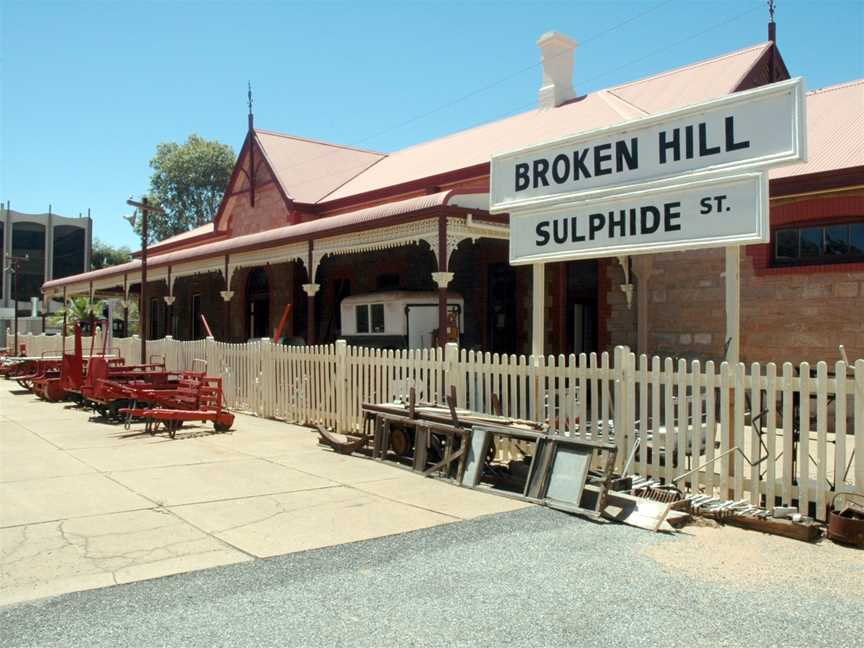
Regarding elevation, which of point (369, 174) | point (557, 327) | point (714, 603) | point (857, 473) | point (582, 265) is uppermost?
point (369, 174)

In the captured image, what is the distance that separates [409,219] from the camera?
12.3 metres

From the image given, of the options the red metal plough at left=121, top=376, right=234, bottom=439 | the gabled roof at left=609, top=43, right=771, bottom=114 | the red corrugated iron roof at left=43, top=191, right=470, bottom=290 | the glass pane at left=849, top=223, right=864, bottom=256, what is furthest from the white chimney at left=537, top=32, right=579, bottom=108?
the red metal plough at left=121, top=376, right=234, bottom=439

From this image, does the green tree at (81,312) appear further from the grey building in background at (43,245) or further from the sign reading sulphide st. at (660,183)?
the sign reading sulphide st. at (660,183)

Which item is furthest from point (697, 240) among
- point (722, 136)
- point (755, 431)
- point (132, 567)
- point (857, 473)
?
point (132, 567)

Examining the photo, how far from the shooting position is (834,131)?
12.5 m

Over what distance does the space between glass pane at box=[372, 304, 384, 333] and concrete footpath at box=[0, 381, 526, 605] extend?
509 centimetres

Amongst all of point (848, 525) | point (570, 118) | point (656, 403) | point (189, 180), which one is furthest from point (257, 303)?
point (189, 180)

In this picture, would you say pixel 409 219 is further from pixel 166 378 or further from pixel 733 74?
pixel 733 74

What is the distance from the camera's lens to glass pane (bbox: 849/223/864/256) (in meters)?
11.3

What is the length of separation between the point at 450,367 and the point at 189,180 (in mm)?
55680

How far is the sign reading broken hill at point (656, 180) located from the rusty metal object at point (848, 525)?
7.81 feet

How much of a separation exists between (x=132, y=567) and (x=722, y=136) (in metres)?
6.17

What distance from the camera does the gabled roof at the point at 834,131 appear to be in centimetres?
1127

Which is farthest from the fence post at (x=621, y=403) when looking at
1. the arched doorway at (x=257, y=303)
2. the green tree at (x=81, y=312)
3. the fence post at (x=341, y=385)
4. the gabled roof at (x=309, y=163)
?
the green tree at (x=81, y=312)
